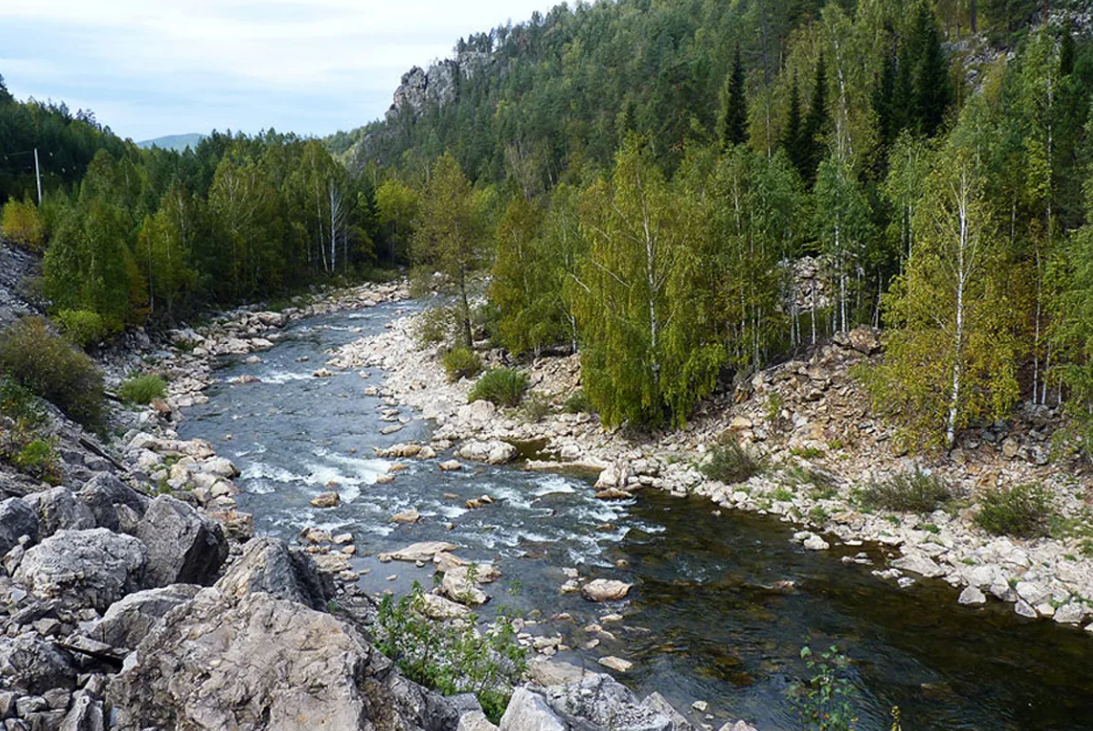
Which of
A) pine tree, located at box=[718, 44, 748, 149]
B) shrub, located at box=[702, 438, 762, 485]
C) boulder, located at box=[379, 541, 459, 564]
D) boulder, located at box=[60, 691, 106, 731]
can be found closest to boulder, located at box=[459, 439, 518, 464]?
shrub, located at box=[702, 438, 762, 485]

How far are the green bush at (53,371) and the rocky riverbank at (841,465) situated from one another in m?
11.3

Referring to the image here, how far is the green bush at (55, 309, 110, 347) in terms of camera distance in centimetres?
3366

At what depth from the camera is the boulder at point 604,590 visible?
1543cm

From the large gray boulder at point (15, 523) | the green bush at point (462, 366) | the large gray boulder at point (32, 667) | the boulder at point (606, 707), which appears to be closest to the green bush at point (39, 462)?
the large gray boulder at point (15, 523)

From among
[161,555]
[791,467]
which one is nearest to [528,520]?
[791,467]

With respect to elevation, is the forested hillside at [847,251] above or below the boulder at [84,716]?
above

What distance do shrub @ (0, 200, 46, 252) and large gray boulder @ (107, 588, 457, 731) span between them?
4668 centimetres

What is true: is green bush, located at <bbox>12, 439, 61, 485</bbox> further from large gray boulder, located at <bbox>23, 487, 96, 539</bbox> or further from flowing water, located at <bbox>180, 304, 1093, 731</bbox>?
flowing water, located at <bbox>180, 304, 1093, 731</bbox>

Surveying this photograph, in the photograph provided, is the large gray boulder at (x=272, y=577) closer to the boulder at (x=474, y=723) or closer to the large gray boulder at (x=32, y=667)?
the large gray boulder at (x=32, y=667)

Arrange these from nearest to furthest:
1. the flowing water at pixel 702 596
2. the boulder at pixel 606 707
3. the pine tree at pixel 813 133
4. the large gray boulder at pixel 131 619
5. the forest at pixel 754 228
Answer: the boulder at pixel 606 707, the large gray boulder at pixel 131 619, the flowing water at pixel 702 596, the forest at pixel 754 228, the pine tree at pixel 813 133

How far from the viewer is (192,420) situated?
95.6ft

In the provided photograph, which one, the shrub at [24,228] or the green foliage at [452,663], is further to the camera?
the shrub at [24,228]

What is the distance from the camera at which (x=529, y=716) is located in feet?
23.6

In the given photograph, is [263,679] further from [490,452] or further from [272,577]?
[490,452]
